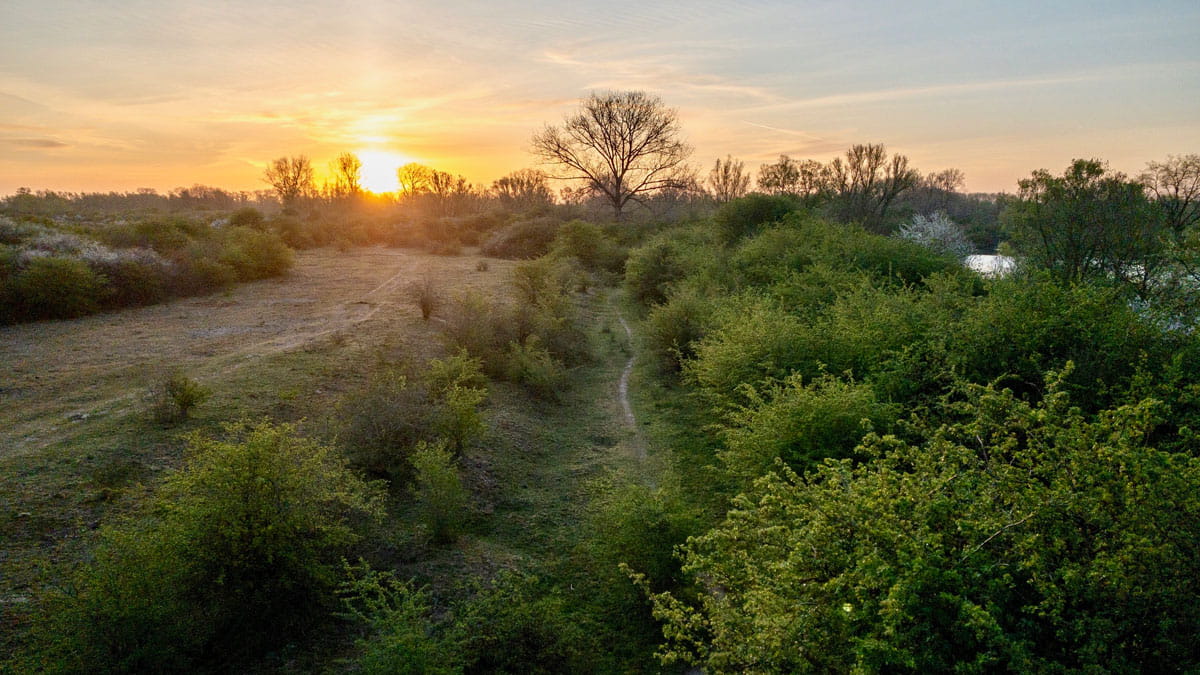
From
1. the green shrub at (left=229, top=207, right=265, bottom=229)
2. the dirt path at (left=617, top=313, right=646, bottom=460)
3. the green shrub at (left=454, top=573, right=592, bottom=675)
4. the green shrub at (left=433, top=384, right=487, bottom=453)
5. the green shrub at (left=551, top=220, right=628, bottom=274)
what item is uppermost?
the green shrub at (left=229, top=207, right=265, bottom=229)

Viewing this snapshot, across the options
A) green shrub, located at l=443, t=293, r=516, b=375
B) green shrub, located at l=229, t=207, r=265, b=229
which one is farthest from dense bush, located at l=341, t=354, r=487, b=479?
green shrub, located at l=229, t=207, r=265, b=229

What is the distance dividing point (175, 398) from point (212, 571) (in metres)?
5.11

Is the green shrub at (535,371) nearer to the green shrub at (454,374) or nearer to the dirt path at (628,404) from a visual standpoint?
the green shrub at (454,374)

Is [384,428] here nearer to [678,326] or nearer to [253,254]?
[678,326]

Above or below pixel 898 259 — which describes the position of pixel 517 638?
below

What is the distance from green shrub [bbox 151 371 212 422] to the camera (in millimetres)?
9539

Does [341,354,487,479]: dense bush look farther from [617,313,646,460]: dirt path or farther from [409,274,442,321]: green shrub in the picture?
[409,274,442,321]: green shrub

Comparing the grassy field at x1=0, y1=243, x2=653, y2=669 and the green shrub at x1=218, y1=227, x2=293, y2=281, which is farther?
the green shrub at x1=218, y1=227, x2=293, y2=281

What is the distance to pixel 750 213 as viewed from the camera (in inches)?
1165

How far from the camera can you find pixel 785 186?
41.2m

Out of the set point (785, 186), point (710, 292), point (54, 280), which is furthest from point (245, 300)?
point (785, 186)

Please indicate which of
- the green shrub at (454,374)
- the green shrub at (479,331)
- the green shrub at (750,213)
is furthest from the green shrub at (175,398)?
the green shrub at (750,213)

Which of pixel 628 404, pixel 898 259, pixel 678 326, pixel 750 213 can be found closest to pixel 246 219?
pixel 750 213

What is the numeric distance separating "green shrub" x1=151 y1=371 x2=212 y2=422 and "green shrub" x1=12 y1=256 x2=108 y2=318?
10508 millimetres
